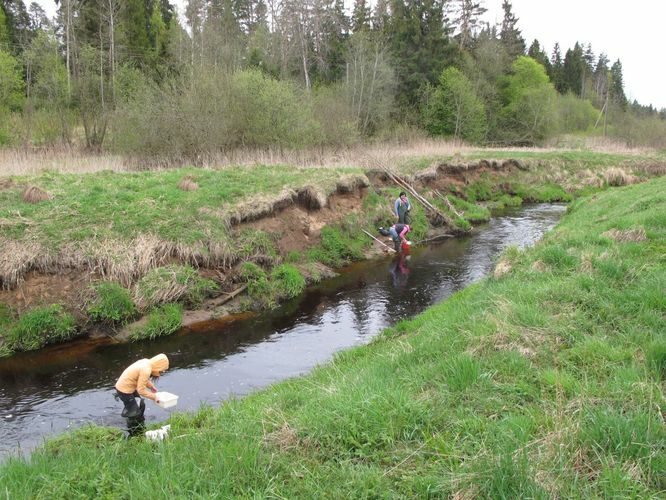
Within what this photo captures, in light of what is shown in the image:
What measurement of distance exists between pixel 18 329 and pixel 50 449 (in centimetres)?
620

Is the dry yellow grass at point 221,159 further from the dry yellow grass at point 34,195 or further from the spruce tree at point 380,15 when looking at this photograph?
the spruce tree at point 380,15

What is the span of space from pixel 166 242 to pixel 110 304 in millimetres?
2381

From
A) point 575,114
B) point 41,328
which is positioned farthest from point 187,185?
point 575,114

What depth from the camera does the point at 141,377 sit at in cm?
704

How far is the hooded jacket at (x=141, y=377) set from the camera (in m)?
7.04

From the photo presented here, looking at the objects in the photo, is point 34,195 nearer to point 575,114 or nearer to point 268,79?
point 268,79

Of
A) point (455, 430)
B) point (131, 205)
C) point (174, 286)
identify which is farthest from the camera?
point (131, 205)

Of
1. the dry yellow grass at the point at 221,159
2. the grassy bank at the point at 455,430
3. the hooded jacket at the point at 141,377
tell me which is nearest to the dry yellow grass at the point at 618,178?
the dry yellow grass at the point at 221,159

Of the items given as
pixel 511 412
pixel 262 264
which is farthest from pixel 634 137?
pixel 511 412

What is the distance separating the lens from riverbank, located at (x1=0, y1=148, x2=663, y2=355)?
11.5 meters

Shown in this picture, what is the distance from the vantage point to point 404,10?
48938 mm

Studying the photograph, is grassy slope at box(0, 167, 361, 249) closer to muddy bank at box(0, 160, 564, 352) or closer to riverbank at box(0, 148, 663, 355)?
riverbank at box(0, 148, 663, 355)

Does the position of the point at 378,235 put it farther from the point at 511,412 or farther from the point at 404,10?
the point at 404,10

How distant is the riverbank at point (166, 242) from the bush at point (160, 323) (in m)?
0.02
